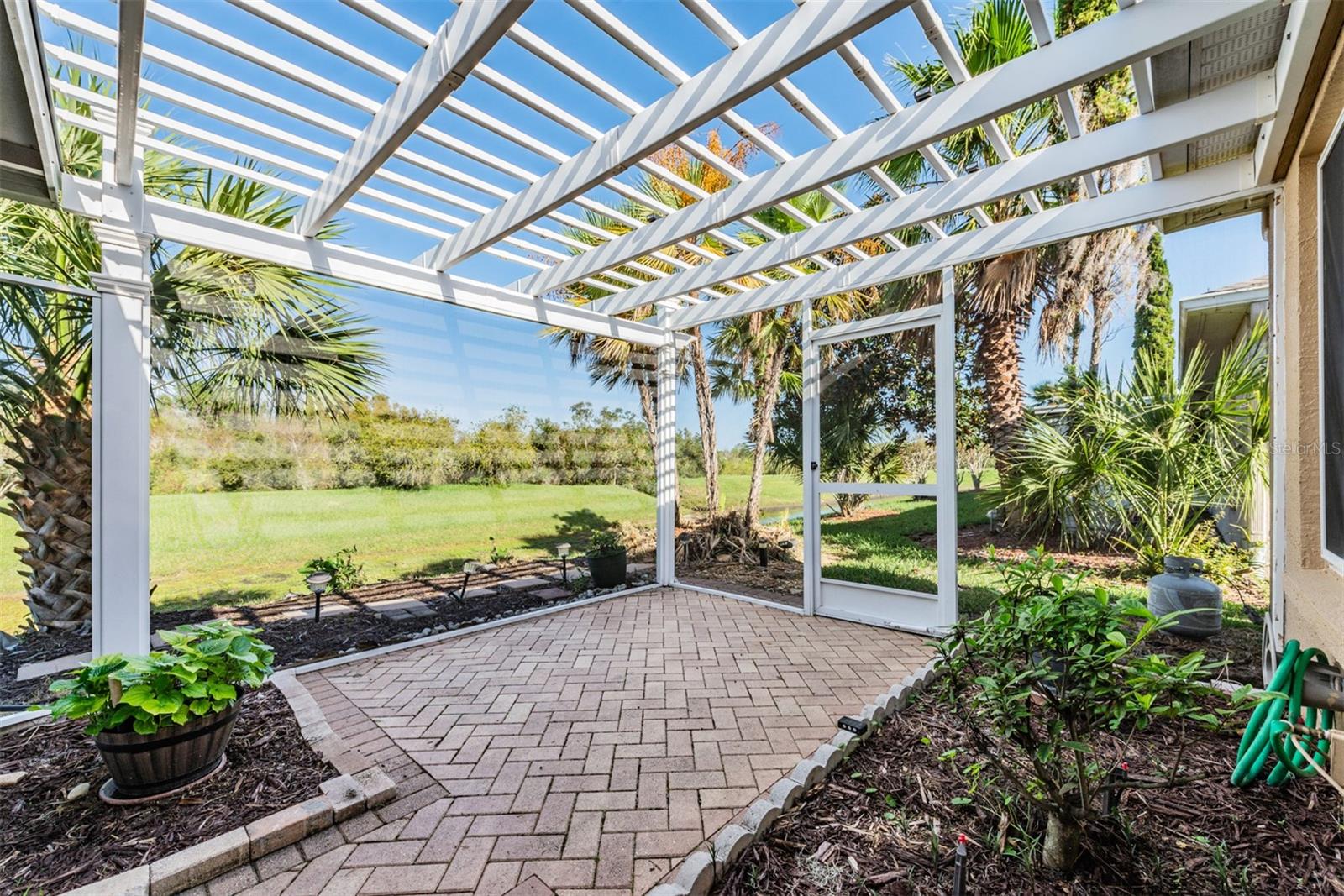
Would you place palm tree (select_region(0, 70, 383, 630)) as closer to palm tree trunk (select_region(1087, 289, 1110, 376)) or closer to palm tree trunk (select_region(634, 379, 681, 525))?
palm tree trunk (select_region(634, 379, 681, 525))

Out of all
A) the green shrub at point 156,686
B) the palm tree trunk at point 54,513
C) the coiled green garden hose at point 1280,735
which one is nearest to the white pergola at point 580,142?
the palm tree trunk at point 54,513

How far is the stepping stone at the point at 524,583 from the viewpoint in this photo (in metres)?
4.71

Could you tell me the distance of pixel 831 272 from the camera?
4.23 metres

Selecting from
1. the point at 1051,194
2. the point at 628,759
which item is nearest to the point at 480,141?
the point at 628,759

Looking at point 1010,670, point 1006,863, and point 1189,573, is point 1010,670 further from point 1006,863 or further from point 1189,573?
point 1189,573

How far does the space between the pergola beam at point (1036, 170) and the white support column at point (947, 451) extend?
0.77 metres

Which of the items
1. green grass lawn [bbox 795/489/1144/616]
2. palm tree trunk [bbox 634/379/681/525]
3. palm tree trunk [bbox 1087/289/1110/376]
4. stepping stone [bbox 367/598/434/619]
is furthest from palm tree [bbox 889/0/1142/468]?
stepping stone [bbox 367/598/434/619]

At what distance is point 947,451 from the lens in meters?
3.75

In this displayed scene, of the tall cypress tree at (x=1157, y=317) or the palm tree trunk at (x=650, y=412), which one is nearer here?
the tall cypress tree at (x=1157, y=317)

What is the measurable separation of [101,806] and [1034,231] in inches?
201

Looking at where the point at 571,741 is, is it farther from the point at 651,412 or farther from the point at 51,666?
the point at 651,412

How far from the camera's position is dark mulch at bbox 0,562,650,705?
2.72 meters

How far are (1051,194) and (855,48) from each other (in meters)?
3.29

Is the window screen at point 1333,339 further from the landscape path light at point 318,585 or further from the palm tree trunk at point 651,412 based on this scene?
the landscape path light at point 318,585
